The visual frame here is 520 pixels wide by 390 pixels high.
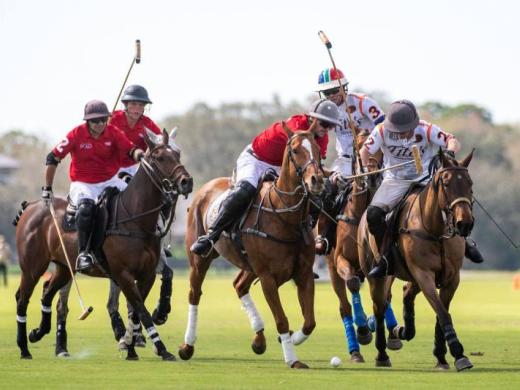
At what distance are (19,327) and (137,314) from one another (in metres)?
1.56

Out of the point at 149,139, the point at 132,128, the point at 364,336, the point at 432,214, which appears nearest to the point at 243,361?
the point at 364,336

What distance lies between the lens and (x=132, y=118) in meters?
19.2

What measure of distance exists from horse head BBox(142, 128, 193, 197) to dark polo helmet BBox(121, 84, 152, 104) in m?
1.58

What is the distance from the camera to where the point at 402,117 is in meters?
16.7

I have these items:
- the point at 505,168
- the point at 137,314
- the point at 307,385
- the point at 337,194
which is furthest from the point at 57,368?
the point at 505,168

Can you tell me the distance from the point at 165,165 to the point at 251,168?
100cm

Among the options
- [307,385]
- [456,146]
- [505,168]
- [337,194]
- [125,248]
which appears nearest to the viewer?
[307,385]

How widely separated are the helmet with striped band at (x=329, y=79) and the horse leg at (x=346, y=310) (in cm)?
210

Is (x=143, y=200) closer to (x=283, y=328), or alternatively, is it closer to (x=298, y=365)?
(x=283, y=328)

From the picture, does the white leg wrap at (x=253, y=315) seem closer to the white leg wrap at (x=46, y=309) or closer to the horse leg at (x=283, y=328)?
the horse leg at (x=283, y=328)

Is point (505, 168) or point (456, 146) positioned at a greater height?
point (456, 146)

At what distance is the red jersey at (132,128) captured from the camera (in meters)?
19.1

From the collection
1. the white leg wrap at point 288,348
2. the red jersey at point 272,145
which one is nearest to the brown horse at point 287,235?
the white leg wrap at point 288,348

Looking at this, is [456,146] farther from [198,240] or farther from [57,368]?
[57,368]
